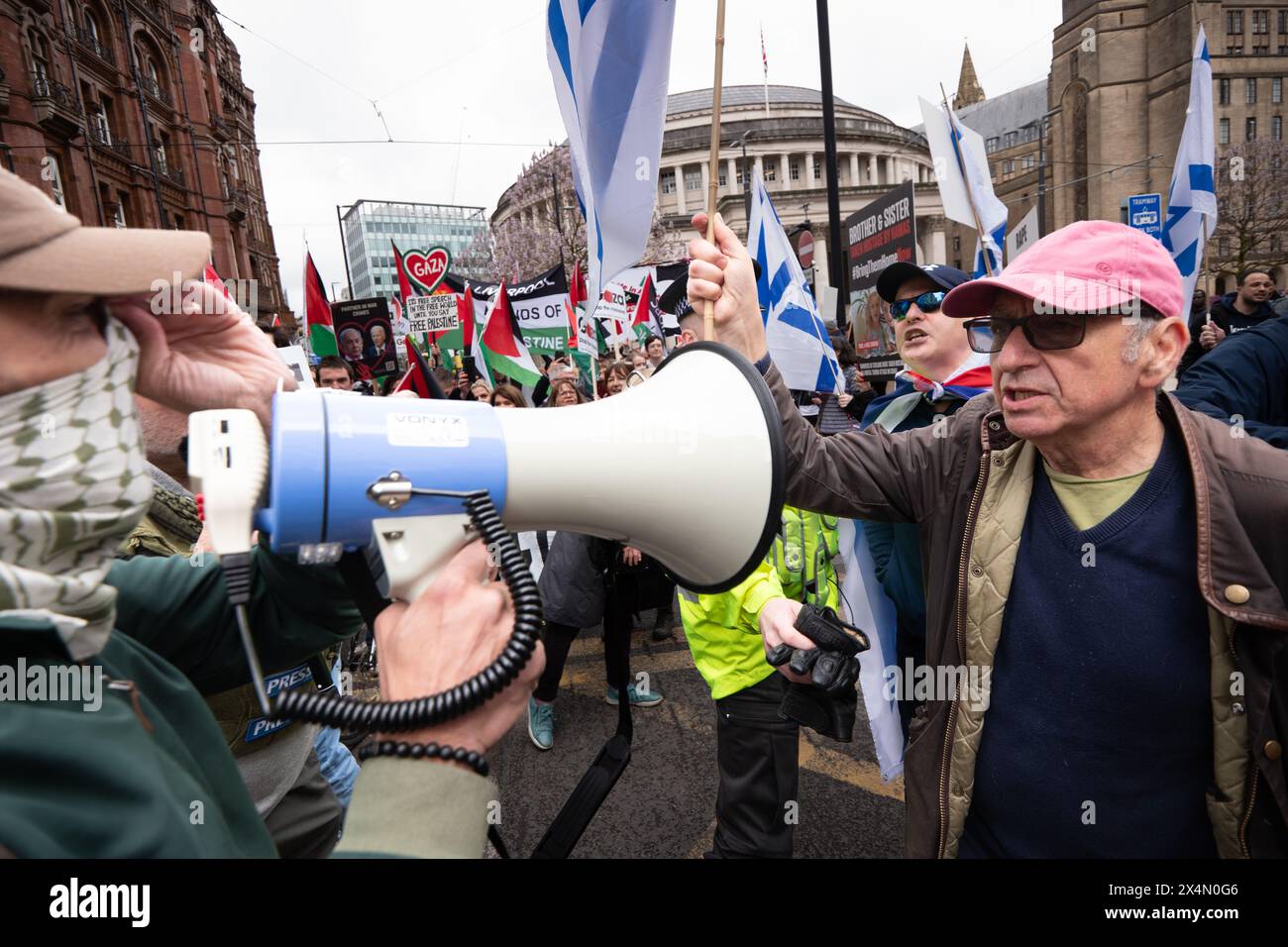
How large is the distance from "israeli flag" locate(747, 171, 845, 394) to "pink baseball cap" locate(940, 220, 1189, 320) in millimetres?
2201

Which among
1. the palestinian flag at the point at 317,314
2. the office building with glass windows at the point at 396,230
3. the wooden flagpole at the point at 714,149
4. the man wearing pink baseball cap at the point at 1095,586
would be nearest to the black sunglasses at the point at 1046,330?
the man wearing pink baseball cap at the point at 1095,586

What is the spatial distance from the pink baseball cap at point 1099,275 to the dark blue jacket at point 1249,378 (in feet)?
3.91

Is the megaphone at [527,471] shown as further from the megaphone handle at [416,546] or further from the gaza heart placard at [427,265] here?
the gaza heart placard at [427,265]

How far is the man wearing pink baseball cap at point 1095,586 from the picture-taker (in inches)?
50.8

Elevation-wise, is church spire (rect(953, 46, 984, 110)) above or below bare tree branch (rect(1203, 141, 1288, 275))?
above

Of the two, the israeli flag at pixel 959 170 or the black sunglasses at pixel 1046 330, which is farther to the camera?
the israeli flag at pixel 959 170

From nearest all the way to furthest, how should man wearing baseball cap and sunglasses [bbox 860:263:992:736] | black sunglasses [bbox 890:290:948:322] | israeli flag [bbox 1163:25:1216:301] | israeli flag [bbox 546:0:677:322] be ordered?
israeli flag [bbox 546:0:677:322] → man wearing baseball cap and sunglasses [bbox 860:263:992:736] → black sunglasses [bbox 890:290:948:322] → israeli flag [bbox 1163:25:1216:301]

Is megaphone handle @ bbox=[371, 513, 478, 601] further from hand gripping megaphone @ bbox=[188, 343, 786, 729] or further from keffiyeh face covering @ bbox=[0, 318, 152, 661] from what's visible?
keffiyeh face covering @ bbox=[0, 318, 152, 661]

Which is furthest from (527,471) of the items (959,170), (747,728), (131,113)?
(131,113)

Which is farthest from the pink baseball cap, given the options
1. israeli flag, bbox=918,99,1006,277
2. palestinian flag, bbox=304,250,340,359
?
palestinian flag, bbox=304,250,340,359

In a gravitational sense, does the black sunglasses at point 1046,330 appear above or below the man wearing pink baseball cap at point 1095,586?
above

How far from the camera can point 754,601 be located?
2.17 meters

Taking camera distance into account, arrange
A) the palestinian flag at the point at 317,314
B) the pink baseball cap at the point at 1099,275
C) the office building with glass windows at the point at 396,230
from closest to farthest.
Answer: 1. the pink baseball cap at the point at 1099,275
2. the palestinian flag at the point at 317,314
3. the office building with glass windows at the point at 396,230

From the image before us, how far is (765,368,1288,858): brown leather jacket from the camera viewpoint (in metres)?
1.26
